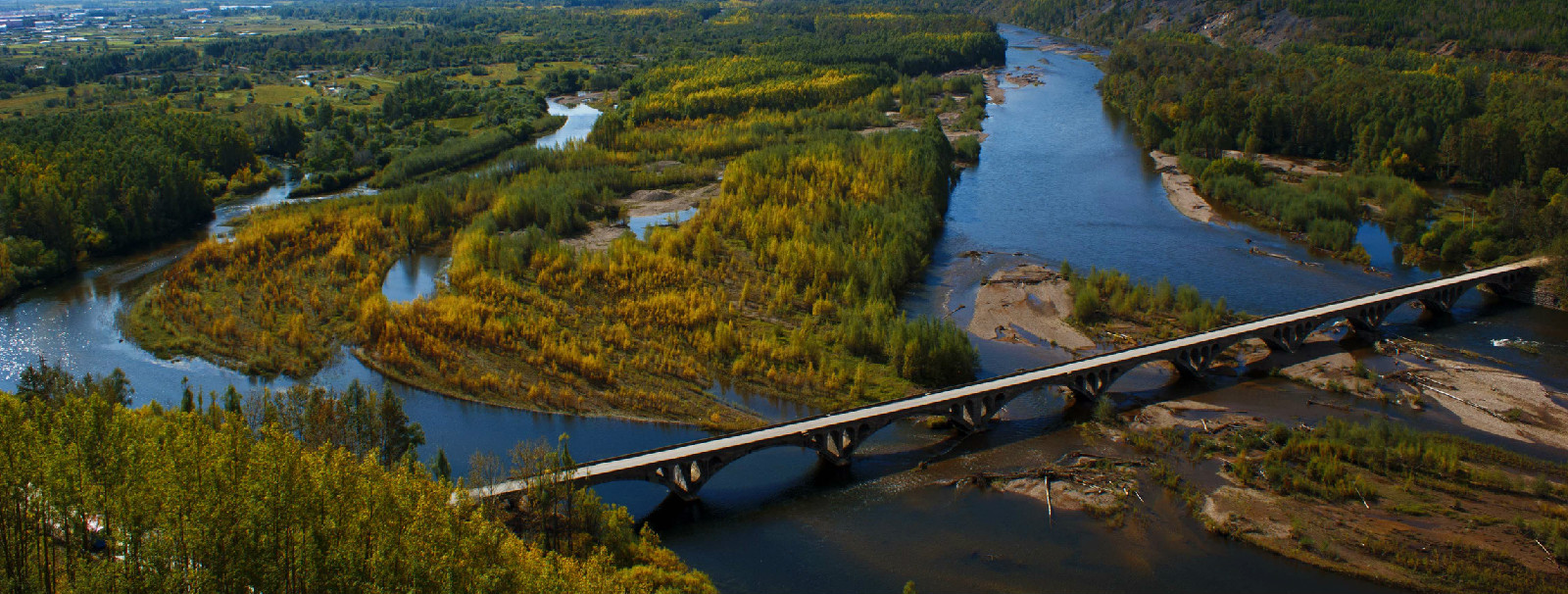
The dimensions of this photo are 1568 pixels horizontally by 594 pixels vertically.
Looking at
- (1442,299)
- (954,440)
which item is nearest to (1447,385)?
(1442,299)

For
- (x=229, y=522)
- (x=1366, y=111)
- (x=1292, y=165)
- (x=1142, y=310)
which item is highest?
(x=1366, y=111)

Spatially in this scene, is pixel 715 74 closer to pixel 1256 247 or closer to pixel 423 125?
pixel 423 125

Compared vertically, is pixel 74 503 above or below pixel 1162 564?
above

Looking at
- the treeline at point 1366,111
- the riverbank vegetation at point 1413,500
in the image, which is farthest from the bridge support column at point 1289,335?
the treeline at point 1366,111

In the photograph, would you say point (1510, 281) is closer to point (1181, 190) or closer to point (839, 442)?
point (1181, 190)

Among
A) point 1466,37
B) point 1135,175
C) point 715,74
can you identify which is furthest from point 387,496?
point 1466,37

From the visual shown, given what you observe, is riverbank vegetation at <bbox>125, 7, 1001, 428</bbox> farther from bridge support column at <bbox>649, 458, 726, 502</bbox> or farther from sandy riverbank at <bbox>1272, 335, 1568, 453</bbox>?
sandy riverbank at <bbox>1272, 335, 1568, 453</bbox>
